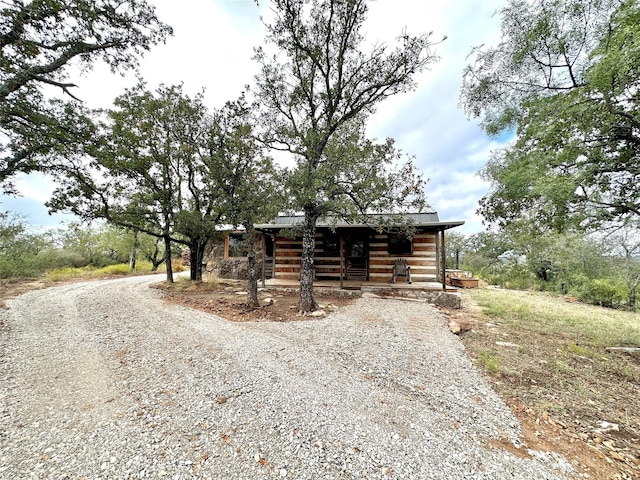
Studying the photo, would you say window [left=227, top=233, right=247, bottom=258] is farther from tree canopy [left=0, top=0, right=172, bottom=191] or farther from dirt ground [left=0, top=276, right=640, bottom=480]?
dirt ground [left=0, top=276, right=640, bottom=480]

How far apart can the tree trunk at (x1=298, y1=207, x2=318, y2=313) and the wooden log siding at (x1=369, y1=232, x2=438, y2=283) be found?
4.57 metres

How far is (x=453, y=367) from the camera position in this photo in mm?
3650

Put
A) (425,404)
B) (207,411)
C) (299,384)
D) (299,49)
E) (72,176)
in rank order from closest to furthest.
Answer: (207,411)
(425,404)
(299,384)
(299,49)
(72,176)

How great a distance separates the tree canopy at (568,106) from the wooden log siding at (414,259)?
5120 millimetres

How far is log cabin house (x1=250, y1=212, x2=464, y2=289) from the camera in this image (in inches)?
392

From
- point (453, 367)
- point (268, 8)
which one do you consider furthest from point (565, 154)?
point (268, 8)

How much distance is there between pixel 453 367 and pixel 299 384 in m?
2.36

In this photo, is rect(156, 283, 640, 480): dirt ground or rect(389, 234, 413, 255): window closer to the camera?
rect(156, 283, 640, 480): dirt ground

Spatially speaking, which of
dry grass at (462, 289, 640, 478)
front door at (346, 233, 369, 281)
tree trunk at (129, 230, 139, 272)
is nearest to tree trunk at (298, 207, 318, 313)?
dry grass at (462, 289, 640, 478)

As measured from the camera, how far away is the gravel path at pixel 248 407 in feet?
6.28

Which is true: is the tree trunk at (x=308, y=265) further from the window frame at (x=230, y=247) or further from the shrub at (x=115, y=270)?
the shrub at (x=115, y=270)

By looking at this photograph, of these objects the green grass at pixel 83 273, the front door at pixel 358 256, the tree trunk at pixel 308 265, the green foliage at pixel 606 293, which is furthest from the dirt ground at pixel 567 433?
the green grass at pixel 83 273

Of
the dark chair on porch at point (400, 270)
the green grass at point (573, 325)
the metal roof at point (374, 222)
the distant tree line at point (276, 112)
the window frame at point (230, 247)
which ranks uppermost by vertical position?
the distant tree line at point (276, 112)

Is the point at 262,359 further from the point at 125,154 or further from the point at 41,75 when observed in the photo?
the point at 125,154
